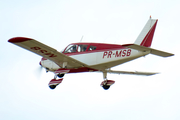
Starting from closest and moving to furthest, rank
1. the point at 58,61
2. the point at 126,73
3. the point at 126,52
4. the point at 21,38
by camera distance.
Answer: the point at 21,38 < the point at 126,52 < the point at 58,61 < the point at 126,73

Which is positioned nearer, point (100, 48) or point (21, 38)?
point (21, 38)

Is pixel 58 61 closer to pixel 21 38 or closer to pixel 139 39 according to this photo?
pixel 21 38

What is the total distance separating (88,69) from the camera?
70.3ft

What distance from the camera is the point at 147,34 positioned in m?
20.2

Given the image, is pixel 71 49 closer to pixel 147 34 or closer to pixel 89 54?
pixel 89 54

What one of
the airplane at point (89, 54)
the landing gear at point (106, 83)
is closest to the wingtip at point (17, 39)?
the airplane at point (89, 54)

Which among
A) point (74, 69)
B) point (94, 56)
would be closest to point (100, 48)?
point (94, 56)

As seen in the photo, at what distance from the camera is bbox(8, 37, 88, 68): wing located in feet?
61.9

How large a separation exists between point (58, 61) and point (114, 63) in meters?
3.20

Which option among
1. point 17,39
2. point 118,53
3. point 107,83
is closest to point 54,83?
point 107,83

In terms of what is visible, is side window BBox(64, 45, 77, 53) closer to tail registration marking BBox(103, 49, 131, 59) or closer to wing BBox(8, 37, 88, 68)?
wing BBox(8, 37, 88, 68)

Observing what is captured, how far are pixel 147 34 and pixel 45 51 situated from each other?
556 centimetres

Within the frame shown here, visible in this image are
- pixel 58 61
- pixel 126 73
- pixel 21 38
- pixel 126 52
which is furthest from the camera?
pixel 126 73

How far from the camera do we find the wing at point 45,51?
18869mm
